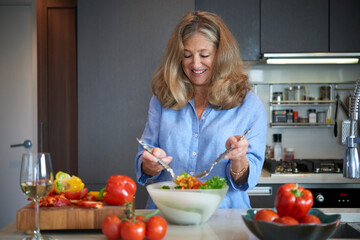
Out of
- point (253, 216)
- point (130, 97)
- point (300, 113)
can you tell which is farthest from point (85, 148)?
point (253, 216)

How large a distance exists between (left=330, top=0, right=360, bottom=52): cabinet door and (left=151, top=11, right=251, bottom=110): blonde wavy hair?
5.51 ft

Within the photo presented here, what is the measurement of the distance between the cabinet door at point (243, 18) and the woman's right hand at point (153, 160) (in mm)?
1850

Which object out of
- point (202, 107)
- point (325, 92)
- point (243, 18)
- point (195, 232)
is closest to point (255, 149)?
point (202, 107)

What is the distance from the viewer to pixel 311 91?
3627 millimetres

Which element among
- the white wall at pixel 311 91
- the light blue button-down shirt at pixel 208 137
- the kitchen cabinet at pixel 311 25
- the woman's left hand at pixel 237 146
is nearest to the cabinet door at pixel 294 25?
the kitchen cabinet at pixel 311 25

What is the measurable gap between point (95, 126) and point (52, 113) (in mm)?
1328

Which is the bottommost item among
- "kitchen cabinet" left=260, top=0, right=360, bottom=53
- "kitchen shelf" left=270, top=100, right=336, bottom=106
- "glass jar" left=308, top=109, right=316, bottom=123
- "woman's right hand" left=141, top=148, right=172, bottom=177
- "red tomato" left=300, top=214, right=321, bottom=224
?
"red tomato" left=300, top=214, right=321, bottom=224

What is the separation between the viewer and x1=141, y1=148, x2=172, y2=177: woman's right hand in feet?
5.08

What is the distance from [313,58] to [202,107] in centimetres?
173

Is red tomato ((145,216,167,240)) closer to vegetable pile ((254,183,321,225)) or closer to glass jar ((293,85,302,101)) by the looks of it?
vegetable pile ((254,183,321,225))

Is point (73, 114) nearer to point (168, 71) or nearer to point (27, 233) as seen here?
point (168, 71)

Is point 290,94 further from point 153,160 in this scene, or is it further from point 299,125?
point 153,160

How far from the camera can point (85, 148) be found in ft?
10.00

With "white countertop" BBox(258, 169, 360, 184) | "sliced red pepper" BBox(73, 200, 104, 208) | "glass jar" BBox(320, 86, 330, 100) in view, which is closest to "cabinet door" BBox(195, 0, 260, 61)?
"glass jar" BBox(320, 86, 330, 100)
